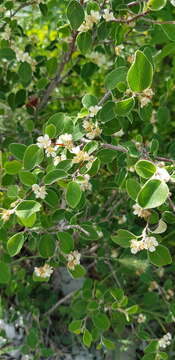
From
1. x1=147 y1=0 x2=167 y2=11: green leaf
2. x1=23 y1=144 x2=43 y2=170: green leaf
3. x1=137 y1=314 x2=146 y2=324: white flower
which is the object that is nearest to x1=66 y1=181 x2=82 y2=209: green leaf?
x1=23 y1=144 x2=43 y2=170: green leaf

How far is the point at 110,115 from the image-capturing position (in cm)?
96

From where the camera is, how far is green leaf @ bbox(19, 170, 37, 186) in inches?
36.3

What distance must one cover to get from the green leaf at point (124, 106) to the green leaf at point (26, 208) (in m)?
0.23

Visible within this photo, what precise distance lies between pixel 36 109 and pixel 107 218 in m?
0.42

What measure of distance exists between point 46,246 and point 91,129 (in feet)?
0.93

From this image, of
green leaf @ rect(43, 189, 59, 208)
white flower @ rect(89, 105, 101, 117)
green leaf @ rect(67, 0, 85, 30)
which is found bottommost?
green leaf @ rect(43, 189, 59, 208)

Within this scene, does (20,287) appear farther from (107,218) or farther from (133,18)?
(133,18)

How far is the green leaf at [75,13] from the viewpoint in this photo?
0.98m

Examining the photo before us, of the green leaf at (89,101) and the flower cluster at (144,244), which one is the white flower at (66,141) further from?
the flower cluster at (144,244)

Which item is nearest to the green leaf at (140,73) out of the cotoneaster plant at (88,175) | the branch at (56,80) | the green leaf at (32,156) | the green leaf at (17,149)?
the cotoneaster plant at (88,175)

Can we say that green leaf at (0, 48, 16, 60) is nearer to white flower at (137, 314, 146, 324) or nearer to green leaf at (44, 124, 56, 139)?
green leaf at (44, 124, 56, 139)

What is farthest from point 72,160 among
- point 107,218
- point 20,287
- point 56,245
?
point 20,287

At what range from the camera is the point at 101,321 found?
128cm

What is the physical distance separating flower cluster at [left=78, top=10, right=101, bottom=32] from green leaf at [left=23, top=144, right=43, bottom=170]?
1.05 feet
